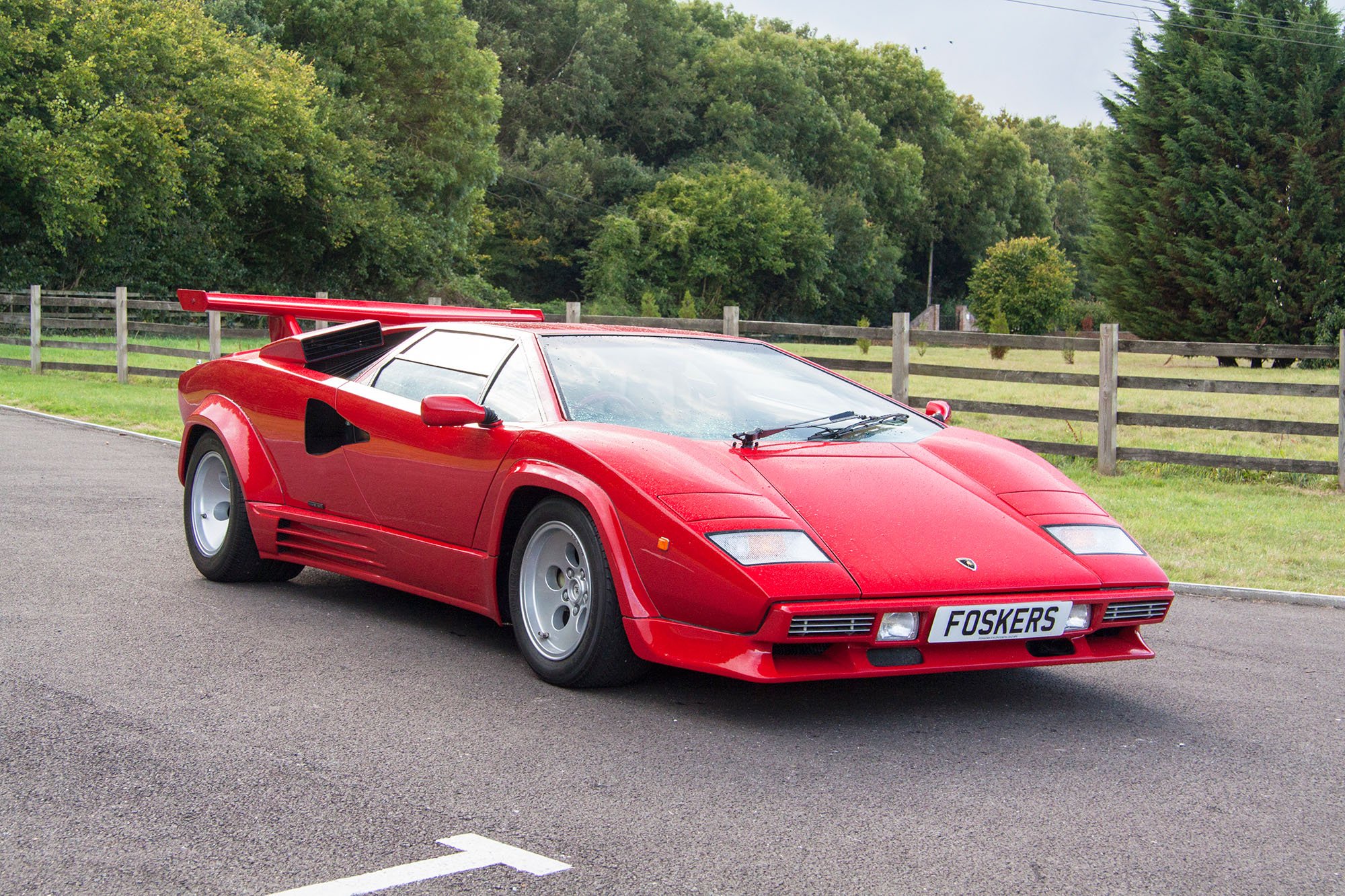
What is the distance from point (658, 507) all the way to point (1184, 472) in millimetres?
9695

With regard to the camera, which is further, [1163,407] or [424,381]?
[1163,407]

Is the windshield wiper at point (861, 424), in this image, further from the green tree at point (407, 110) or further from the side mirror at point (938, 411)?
the green tree at point (407, 110)

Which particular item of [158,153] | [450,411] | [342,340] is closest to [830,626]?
[450,411]

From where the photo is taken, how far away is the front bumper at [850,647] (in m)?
4.23

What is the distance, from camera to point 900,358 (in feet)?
45.5

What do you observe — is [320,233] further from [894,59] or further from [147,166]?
[894,59]

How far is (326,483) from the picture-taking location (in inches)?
240

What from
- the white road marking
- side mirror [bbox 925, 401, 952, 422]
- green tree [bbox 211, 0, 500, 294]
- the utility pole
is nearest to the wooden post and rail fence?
side mirror [bbox 925, 401, 952, 422]

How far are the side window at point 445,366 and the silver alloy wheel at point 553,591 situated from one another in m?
0.86

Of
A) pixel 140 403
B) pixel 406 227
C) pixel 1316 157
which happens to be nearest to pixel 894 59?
pixel 406 227

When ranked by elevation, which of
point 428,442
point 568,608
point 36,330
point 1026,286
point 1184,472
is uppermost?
point 1026,286

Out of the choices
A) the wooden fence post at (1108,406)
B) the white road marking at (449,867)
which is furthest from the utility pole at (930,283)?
the white road marking at (449,867)

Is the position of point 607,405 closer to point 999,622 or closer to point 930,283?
point 999,622

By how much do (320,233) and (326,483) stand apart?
4671cm
